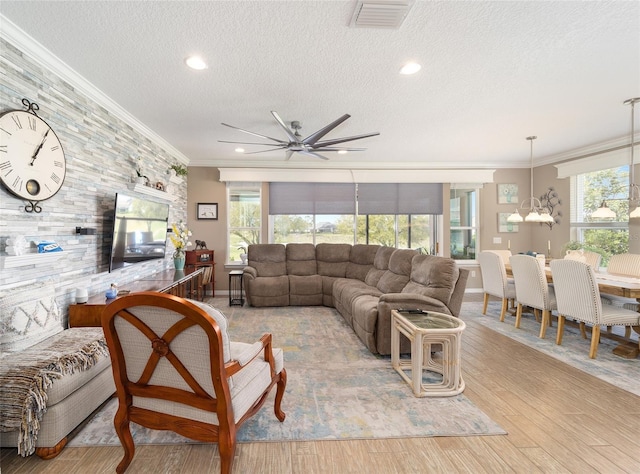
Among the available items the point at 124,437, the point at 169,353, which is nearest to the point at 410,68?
the point at 169,353

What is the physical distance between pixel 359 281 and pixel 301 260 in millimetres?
1189

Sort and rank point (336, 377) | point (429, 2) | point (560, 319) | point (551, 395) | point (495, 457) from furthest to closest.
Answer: point (560, 319)
point (336, 377)
point (551, 395)
point (429, 2)
point (495, 457)

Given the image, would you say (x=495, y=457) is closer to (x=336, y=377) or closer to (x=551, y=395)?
(x=551, y=395)

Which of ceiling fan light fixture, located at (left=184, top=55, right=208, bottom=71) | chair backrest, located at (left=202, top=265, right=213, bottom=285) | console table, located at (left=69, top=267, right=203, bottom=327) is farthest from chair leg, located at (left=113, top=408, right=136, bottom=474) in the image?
chair backrest, located at (left=202, top=265, right=213, bottom=285)

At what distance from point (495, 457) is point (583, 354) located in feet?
7.24

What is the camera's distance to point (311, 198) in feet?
20.7

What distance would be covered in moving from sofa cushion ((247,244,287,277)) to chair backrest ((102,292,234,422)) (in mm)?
3907

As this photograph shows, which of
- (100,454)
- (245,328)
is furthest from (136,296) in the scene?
(245,328)

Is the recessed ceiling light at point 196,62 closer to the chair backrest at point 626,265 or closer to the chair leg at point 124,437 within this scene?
the chair leg at point 124,437

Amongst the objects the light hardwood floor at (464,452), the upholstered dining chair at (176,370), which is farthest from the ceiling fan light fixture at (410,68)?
the light hardwood floor at (464,452)

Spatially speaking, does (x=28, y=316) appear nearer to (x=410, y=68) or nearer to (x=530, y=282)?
(x=410, y=68)

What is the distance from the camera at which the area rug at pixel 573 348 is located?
107 inches

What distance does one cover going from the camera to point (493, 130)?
4.30 m

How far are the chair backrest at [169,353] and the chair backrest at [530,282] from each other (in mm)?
3687
